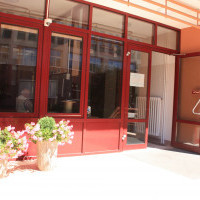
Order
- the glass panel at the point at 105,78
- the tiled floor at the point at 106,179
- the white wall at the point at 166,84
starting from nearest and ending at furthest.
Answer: the tiled floor at the point at 106,179, the glass panel at the point at 105,78, the white wall at the point at 166,84

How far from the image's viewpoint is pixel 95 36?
193 inches

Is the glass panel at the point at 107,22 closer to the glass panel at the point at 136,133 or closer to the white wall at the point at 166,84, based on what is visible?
the white wall at the point at 166,84

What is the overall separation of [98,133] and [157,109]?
234 cm

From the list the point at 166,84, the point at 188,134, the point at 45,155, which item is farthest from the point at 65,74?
the point at 188,134

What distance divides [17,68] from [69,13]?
4.71 feet

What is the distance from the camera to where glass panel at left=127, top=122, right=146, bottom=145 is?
5371 mm

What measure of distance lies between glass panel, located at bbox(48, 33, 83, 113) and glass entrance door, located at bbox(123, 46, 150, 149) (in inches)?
46.9

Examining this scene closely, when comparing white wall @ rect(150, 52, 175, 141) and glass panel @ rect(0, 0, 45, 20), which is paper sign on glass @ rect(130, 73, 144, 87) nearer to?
white wall @ rect(150, 52, 175, 141)

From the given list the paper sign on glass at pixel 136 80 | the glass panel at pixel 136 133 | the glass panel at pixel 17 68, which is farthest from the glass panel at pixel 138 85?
the glass panel at pixel 17 68

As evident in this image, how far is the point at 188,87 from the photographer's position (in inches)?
230

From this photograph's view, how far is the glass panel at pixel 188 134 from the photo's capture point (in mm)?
5569

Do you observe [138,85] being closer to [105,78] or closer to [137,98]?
[137,98]

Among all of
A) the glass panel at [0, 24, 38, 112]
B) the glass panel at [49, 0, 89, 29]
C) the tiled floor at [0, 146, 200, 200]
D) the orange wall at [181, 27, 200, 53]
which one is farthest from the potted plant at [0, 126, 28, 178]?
the orange wall at [181, 27, 200, 53]

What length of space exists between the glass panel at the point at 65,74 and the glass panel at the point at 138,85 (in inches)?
50.2
